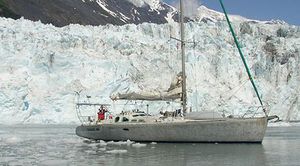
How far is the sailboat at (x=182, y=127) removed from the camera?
19.2 metres

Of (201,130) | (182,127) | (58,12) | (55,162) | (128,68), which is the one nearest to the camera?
(55,162)

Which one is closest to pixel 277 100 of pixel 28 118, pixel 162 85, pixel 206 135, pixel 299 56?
pixel 299 56

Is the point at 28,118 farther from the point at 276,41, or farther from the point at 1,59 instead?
the point at 276,41

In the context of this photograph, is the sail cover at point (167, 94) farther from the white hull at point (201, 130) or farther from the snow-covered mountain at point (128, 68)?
the snow-covered mountain at point (128, 68)

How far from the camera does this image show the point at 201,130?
19406mm

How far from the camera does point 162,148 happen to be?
59.9 feet

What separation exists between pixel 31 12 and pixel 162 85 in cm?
9322

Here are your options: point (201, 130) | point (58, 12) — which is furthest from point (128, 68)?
point (58, 12)

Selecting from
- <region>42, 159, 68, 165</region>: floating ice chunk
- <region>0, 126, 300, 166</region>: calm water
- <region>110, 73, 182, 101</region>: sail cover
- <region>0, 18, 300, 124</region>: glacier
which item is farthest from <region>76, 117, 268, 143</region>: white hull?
<region>0, 18, 300, 124</region>: glacier

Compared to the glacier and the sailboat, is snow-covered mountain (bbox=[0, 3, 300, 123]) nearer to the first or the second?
the glacier

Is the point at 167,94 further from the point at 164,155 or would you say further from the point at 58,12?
the point at 58,12

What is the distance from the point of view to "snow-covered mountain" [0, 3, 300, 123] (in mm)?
38094

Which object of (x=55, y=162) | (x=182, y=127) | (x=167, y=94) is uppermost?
(x=167, y=94)

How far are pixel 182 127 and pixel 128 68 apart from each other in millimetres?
21484
